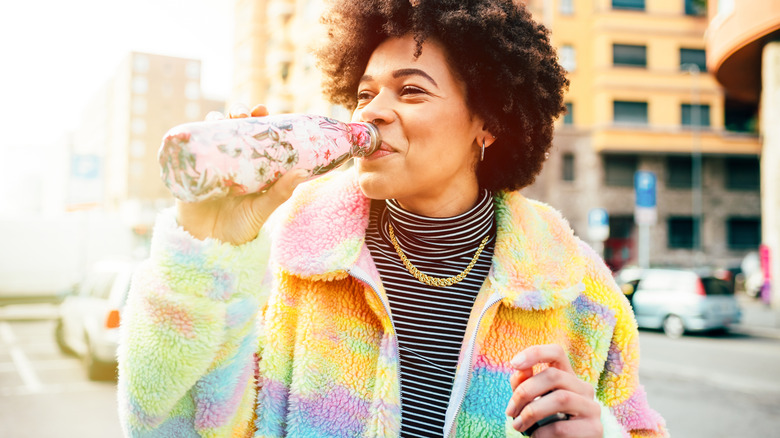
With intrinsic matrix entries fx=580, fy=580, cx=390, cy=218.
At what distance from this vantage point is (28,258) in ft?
55.4

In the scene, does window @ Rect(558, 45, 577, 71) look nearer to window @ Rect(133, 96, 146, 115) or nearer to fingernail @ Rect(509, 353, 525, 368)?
fingernail @ Rect(509, 353, 525, 368)

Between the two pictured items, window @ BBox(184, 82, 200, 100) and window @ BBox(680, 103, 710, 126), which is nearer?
window @ BBox(680, 103, 710, 126)

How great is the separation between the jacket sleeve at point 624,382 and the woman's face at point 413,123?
20.5 inches

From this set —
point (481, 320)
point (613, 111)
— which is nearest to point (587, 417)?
point (481, 320)

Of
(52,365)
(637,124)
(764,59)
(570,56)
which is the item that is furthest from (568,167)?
(52,365)

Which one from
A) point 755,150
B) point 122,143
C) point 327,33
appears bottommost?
point 327,33

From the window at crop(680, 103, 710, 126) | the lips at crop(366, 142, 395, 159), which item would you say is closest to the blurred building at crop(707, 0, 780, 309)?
the window at crop(680, 103, 710, 126)

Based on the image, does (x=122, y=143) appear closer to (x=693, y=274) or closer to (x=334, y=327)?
(x=693, y=274)

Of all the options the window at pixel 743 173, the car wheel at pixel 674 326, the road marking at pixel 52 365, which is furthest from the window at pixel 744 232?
the road marking at pixel 52 365

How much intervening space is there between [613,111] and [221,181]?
27580 mm

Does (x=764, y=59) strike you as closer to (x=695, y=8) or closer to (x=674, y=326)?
(x=674, y=326)

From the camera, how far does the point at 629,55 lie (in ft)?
86.7

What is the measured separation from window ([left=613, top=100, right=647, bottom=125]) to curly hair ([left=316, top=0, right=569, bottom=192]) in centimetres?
2651

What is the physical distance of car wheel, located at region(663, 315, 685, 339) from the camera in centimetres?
1157
